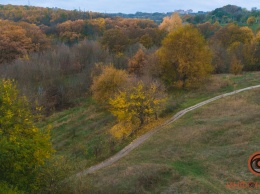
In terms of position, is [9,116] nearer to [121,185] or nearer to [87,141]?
[121,185]

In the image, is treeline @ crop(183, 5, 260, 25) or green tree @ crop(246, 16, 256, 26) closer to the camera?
green tree @ crop(246, 16, 256, 26)

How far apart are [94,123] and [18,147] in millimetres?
23625

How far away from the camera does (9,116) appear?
18141 millimetres

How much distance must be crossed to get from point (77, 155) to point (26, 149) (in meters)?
13.8

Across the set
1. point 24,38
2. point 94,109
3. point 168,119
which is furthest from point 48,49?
point 168,119

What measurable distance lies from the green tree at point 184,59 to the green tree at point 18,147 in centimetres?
3059

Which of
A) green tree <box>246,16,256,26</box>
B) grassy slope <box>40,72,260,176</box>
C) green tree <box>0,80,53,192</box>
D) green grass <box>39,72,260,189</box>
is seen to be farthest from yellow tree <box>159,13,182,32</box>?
green tree <box>0,80,53,192</box>

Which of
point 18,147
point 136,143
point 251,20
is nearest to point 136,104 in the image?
point 136,143

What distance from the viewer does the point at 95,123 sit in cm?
3956

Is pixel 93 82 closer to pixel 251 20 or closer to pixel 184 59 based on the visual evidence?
pixel 184 59

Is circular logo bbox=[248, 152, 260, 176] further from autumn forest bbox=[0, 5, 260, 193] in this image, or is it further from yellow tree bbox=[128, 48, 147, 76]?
yellow tree bbox=[128, 48, 147, 76]

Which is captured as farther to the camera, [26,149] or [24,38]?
[24,38]

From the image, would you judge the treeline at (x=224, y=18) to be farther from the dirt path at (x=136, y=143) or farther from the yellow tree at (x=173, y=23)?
the dirt path at (x=136, y=143)

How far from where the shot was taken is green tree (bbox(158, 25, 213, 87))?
46.3m
